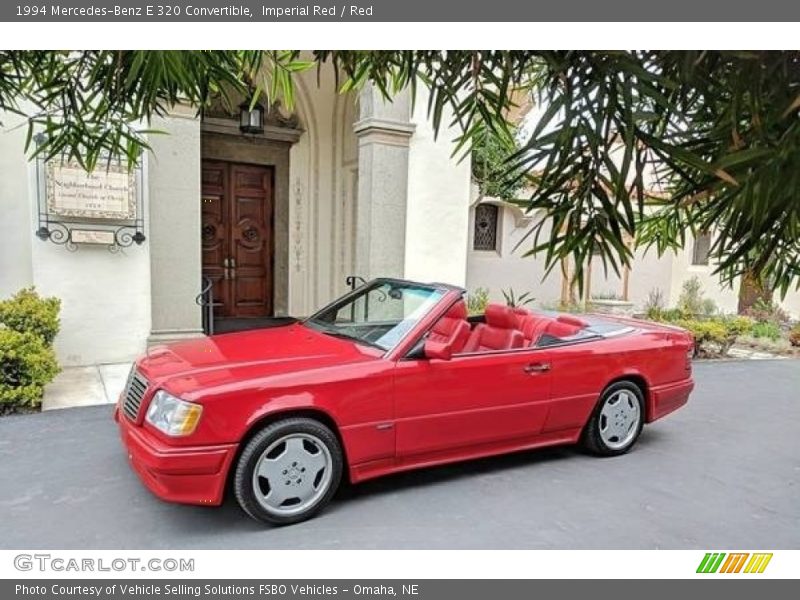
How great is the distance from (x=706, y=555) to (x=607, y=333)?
213 cm

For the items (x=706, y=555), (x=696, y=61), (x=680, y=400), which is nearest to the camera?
(x=696, y=61)

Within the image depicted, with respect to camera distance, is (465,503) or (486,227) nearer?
(465,503)

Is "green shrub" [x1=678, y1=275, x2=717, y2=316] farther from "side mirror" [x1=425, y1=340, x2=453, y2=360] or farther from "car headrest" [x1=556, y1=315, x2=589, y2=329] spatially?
"side mirror" [x1=425, y1=340, x2=453, y2=360]

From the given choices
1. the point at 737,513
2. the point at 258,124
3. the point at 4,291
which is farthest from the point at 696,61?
the point at 258,124

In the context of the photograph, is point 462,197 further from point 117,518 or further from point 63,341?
point 117,518

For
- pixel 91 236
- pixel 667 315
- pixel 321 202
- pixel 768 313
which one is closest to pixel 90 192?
pixel 91 236

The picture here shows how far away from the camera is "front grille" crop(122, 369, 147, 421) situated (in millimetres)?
3256

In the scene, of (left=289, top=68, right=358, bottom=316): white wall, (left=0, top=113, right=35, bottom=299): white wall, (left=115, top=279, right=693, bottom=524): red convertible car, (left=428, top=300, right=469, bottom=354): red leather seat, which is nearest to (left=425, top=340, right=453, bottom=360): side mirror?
(left=115, top=279, right=693, bottom=524): red convertible car

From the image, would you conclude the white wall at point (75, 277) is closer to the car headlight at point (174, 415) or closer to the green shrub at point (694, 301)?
the car headlight at point (174, 415)

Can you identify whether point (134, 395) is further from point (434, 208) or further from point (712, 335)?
point (712, 335)

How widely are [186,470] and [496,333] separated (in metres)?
2.37

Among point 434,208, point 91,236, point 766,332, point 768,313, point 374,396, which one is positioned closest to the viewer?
point 374,396

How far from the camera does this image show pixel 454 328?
12.3ft

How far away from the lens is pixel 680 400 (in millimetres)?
4848
